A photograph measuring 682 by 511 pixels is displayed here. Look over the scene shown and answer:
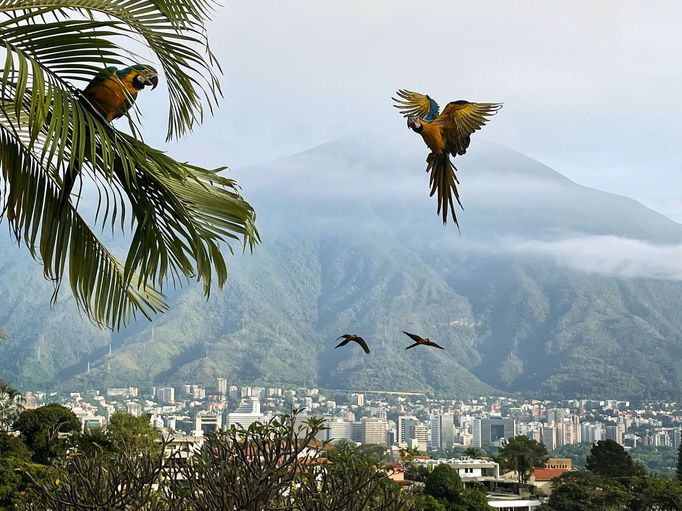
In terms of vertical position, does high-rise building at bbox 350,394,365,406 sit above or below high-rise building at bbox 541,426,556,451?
above

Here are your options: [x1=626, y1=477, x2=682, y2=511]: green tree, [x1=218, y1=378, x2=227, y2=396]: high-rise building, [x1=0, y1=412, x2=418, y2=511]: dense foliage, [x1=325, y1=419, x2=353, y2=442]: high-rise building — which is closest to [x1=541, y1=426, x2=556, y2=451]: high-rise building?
[x1=325, y1=419, x2=353, y2=442]: high-rise building

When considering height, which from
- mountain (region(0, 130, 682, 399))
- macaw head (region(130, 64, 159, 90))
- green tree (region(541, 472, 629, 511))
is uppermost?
mountain (region(0, 130, 682, 399))

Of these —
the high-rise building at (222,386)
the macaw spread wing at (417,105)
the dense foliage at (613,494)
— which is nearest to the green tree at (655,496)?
the dense foliage at (613,494)

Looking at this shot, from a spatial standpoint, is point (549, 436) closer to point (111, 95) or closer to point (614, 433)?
point (614, 433)

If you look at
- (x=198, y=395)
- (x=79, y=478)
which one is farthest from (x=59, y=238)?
(x=198, y=395)

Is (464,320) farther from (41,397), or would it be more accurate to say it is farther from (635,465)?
(635,465)

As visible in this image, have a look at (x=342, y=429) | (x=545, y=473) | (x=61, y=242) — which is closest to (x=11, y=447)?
(x=61, y=242)

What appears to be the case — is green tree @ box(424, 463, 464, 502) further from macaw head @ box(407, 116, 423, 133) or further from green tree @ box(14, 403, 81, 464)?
macaw head @ box(407, 116, 423, 133)

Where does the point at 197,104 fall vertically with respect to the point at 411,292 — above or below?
below
